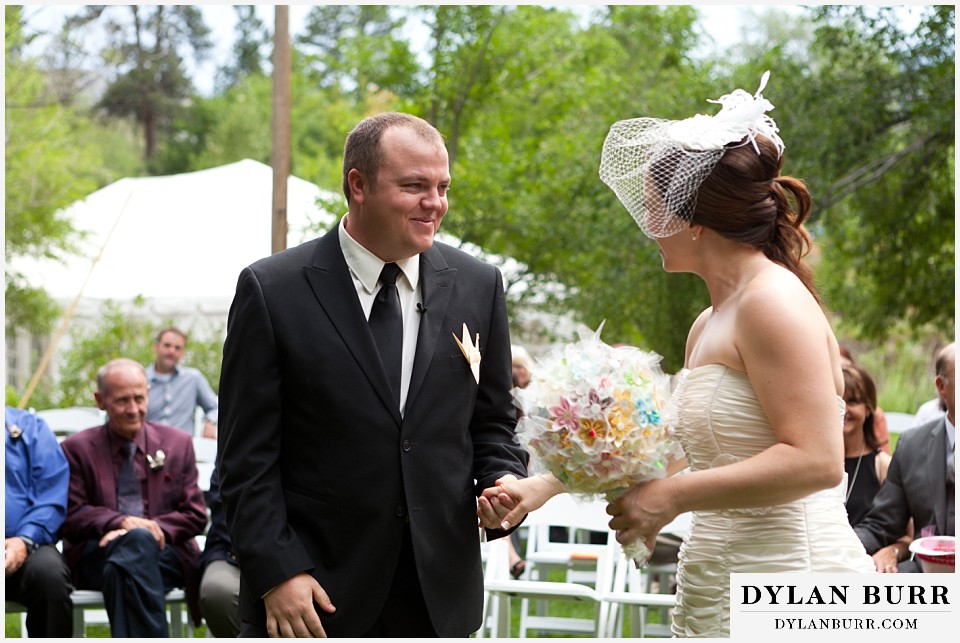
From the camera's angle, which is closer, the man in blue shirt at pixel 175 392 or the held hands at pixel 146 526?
the held hands at pixel 146 526

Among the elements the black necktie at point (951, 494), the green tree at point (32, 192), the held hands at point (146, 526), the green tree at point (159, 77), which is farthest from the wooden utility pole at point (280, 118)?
the green tree at point (159, 77)

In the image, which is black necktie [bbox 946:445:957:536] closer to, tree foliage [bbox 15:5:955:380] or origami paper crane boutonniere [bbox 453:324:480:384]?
origami paper crane boutonniere [bbox 453:324:480:384]

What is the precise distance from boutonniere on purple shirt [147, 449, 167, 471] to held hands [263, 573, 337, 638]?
13.1ft

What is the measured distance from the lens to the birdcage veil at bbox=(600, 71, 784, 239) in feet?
9.69

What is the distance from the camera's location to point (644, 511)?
2854mm

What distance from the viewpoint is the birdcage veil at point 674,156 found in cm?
295

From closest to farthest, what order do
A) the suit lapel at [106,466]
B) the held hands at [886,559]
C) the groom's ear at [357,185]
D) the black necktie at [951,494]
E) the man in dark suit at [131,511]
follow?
1. the groom's ear at [357,185]
2. the black necktie at [951,494]
3. the held hands at [886,559]
4. the man in dark suit at [131,511]
5. the suit lapel at [106,466]

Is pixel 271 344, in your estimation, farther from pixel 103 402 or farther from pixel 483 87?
pixel 483 87

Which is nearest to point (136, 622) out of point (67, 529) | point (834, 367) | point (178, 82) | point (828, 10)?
point (67, 529)

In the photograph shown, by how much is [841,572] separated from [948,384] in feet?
10.7

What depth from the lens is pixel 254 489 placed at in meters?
3.06

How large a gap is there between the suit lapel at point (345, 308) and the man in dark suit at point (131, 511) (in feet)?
11.8

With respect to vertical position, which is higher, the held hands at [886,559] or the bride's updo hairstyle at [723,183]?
the bride's updo hairstyle at [723,183]

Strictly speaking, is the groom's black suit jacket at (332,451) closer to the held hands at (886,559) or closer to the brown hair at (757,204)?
the brown hair at (757,204)
